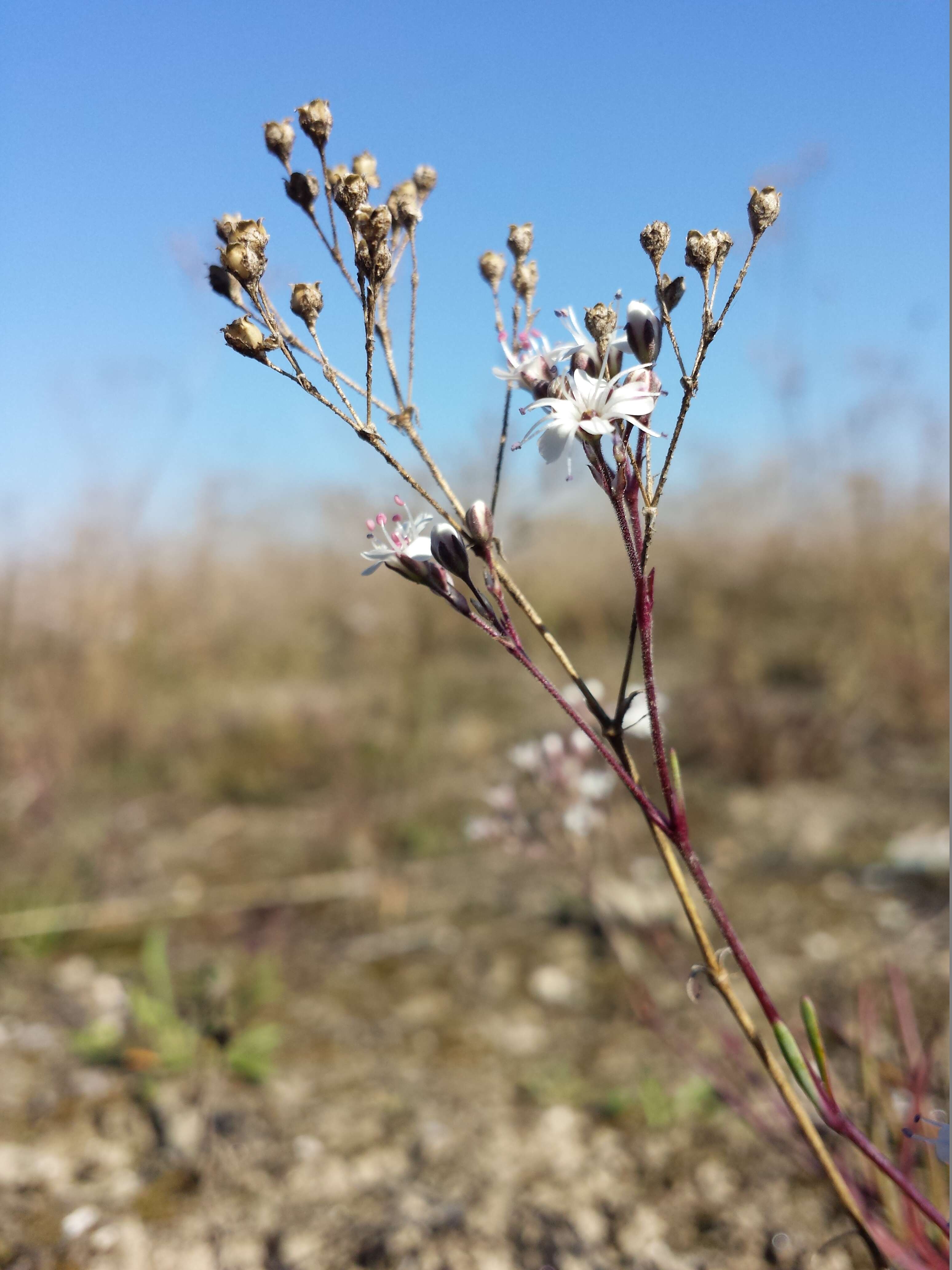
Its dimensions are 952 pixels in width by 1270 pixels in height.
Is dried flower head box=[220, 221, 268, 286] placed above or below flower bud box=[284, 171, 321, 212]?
below

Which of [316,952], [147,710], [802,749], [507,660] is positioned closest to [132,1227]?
[316,952]

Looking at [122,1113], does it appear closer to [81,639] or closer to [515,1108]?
[515,1108]

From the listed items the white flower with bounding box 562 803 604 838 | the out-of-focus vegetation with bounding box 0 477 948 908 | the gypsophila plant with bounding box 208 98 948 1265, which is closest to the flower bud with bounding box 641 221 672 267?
the gypsophila plant with bounding box 208 98 948 1265

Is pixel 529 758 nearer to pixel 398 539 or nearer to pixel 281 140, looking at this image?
pixel 398 539

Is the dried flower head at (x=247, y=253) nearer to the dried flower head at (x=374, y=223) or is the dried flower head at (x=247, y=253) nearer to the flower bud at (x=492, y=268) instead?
the dried flower head at (x=374, y=223)

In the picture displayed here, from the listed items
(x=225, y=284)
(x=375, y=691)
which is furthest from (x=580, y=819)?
(x=375, y=691)

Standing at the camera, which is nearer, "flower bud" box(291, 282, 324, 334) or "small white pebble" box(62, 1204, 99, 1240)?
"flower bud" box(291, 282, 324, 334)

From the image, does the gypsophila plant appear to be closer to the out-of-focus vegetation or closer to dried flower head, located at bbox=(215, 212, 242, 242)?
dried flower head, located at bbox=(215, 212, 242, 242)

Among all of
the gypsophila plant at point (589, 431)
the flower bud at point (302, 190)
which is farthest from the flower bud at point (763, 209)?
the flower bud at point (302, 190)
